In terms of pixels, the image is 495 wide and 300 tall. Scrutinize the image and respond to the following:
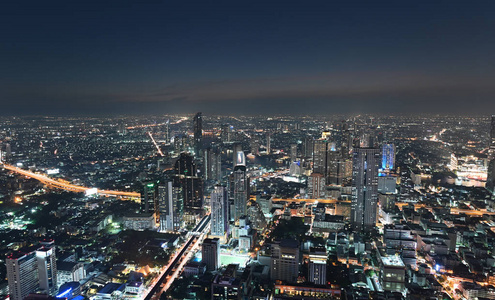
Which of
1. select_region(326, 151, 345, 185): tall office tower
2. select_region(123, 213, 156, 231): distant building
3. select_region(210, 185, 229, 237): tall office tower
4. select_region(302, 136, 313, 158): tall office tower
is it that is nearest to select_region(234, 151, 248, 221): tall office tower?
select_region(210, 185, 229, 237): tall office tower

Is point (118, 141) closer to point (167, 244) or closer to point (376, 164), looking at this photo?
point (167, 244)

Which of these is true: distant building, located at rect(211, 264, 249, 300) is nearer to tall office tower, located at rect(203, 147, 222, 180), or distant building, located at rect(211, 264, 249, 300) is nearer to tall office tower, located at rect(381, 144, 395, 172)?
tall office tower, located at rect(203, 147, 222, 180)

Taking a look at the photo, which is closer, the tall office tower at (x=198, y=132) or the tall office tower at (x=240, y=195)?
the tall office tower at (x=240, y=195)

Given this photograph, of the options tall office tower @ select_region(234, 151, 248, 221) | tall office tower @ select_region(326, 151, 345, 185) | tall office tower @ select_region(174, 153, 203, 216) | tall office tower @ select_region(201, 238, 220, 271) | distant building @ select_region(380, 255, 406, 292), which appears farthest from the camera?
tall office tower @ select_region(326, 151, 345, 185)

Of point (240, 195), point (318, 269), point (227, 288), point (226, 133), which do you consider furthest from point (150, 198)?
point (226, 133)

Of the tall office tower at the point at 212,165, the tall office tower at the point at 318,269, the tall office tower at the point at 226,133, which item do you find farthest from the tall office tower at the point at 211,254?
the tall office tower at the point at 226,133

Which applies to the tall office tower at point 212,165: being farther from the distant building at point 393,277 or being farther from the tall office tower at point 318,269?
the distant building at point 393,277
